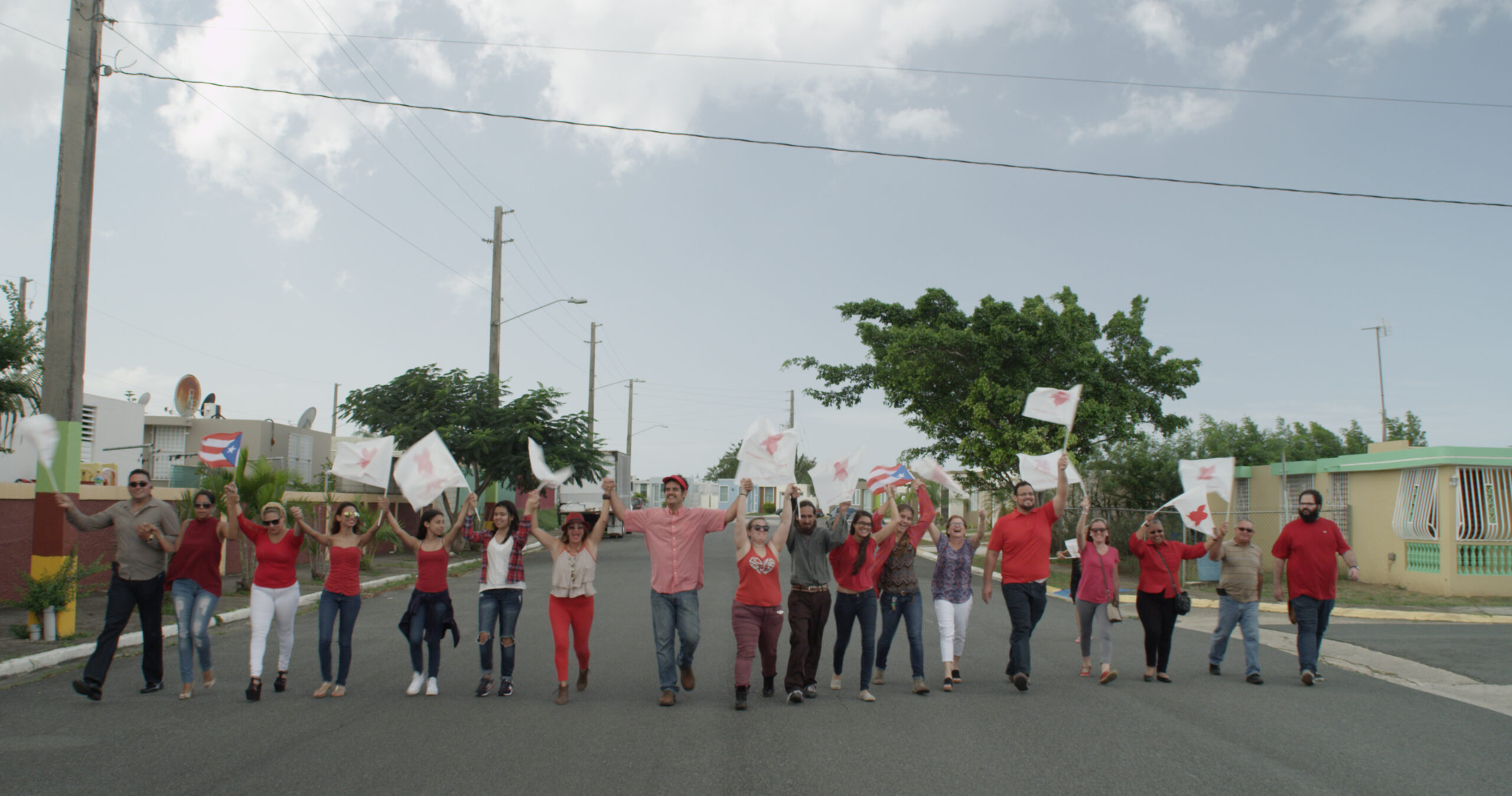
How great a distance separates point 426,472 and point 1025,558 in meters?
5.50

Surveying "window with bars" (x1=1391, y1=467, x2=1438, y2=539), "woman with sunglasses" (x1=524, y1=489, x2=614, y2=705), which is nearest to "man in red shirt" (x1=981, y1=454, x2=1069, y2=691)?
"woman with sunglasses" (x1=524, y1=489, x2=614, y2=705)

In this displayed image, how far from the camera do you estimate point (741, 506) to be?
26.7 ft

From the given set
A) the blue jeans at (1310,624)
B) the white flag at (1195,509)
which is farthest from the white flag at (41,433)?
the blue jeans at (1310,624)

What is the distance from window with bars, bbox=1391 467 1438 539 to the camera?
18.8m

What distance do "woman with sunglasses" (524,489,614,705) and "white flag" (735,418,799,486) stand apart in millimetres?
1237

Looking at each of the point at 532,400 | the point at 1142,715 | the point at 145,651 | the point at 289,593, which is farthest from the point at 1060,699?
the point at 532,400

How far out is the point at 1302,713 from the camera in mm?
7883

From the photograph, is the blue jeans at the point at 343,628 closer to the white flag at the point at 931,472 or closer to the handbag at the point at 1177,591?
the white flag at the point at 931,472

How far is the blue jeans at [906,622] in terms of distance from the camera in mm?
8633

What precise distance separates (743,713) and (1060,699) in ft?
9.05

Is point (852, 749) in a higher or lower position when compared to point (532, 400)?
lower

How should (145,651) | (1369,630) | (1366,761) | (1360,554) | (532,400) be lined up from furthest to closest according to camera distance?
(532,400) → (1360,554) → (1369,630) → (145,651) → (1366,761)

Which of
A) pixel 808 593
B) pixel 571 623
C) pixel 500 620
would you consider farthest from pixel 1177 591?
pixel 500 620

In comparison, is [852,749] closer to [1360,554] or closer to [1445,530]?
[1445,530]
